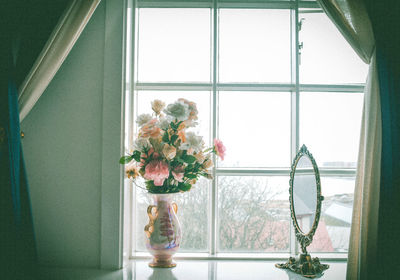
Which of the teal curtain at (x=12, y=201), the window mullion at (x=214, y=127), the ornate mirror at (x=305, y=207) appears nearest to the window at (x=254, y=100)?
the window mullion at (x=214, y=127)

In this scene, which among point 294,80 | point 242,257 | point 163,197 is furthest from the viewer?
point 294,80

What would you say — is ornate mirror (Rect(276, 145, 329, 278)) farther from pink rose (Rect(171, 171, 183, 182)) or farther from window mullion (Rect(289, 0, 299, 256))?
pink rose (Rect(171, 171, 183, 182))

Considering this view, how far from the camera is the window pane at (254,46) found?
1.98 m

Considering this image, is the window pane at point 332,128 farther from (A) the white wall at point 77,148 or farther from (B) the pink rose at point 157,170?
(A) the white wall at point 77,148

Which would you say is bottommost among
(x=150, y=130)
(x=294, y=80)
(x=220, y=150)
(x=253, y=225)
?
(x=253, y=225)

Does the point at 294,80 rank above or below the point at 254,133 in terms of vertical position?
above

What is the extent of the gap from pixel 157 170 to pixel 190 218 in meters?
0.56

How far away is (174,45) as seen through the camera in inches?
Result: 78.2

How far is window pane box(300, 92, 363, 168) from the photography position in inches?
76.2

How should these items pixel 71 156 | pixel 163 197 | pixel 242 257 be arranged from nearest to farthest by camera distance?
pixel 163 197 < pixel 71 156 < pixel 242 257

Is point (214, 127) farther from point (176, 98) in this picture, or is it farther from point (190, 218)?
point (190, 218)

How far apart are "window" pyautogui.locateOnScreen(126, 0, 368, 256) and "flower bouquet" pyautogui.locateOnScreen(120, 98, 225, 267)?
30cm

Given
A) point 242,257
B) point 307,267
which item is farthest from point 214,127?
point 307,267

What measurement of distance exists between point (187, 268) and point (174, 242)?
0.20 meters
